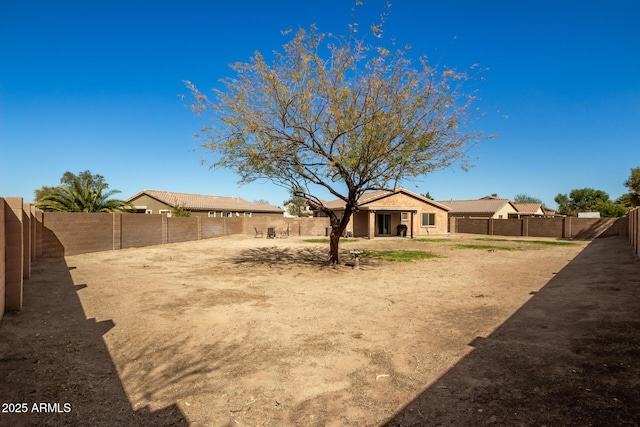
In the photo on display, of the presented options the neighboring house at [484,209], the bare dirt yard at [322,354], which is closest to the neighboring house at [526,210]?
the neighboring house at [484,209]

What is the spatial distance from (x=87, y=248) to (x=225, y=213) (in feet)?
90.7

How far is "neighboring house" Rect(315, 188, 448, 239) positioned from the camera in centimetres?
3178

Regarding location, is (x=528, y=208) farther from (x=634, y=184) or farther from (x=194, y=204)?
(x=194, y=204)

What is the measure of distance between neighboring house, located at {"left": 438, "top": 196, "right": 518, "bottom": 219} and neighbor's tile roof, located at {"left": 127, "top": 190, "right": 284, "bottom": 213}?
1082 inches

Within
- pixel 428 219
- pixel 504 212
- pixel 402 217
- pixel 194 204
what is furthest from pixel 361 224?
pixel 504 212

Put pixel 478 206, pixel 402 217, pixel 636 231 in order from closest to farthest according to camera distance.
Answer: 1. pixel 636 231
2. pixel 402 217
3. pixel 478 206

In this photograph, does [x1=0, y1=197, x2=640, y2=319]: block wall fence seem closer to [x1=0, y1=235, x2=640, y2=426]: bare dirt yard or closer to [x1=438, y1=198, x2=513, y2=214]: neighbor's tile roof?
[x1=0, y1=235, x2=640, y2=426]: bare dirt yard

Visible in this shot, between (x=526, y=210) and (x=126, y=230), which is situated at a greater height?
(x=526, y=210)

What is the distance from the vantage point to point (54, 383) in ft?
12.9

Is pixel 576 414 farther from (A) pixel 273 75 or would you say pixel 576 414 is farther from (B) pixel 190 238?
(B) pixel 190 238

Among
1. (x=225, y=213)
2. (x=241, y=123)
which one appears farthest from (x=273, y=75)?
(x=225, y=213)

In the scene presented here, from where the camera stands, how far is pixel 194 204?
41500 millimetres

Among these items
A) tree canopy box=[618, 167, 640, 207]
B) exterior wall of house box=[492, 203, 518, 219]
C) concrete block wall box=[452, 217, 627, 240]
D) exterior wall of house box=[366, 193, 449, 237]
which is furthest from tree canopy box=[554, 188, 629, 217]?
exterior wall of house box=[366, 193, 449, 237]

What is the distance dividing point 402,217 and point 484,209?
18575mm
